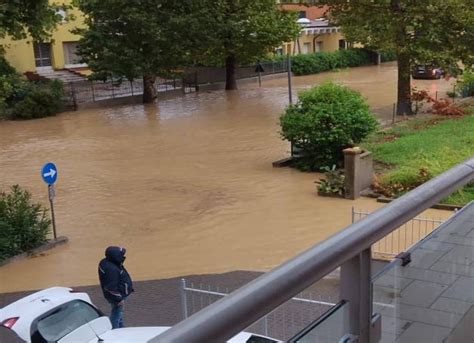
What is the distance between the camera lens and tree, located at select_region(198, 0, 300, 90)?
39.8 metres

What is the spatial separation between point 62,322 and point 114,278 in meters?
1.55

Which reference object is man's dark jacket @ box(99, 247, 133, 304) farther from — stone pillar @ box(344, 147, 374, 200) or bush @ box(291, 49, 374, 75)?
bush @ box(291, 49, 374, 75)

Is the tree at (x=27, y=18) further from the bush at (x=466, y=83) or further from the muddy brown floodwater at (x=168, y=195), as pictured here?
the bush at (x=466, y=83)

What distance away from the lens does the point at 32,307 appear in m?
7.34

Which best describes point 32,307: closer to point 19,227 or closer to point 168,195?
point 19,227

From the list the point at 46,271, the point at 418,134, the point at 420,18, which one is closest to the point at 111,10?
the point at 420,18

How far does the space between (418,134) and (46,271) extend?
14.4m

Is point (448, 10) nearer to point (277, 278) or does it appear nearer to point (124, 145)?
point (124, 145)

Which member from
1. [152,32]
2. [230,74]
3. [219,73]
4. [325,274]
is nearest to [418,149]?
[325,274]

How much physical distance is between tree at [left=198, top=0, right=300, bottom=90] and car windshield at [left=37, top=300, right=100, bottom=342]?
32.8m

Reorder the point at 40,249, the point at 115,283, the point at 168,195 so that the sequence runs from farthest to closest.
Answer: the point at 168,195, the point at 40,249, the point at 115,283

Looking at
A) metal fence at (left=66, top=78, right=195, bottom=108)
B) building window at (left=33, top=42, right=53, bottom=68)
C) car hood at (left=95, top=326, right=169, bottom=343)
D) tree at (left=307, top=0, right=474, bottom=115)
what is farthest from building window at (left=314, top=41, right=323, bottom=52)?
car hood at (left=95, top=326, right=169, bottom=343)

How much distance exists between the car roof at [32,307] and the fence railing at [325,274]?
5.78 metres

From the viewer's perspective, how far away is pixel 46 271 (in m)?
12.1
